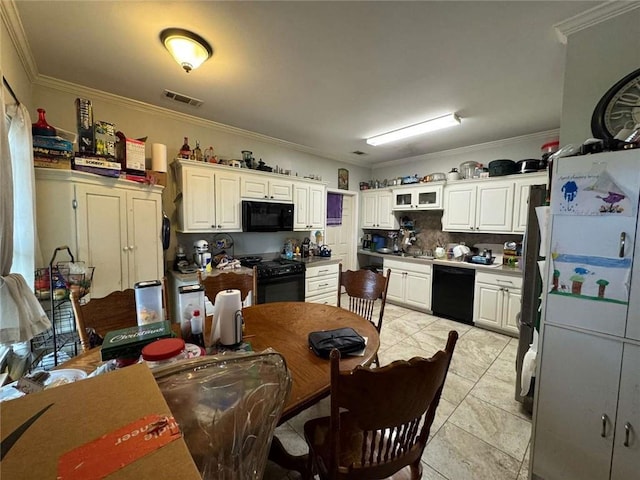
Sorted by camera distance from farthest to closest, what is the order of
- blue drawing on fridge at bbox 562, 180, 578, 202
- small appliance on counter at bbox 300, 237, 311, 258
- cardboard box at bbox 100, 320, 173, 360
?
small appliance on counter at bbox 300, 237, 311, 258 → blue drawing on fridge at bbox 562, 180, 578, 202 → cardboard box at bbox 100, 320, 173, 360

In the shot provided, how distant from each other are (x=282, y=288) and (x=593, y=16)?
3435 millimetres

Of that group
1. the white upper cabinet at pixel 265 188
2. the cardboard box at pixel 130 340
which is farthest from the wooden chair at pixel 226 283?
the white upper cabinet at pixel 265 188

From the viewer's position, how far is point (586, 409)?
4.27 feet

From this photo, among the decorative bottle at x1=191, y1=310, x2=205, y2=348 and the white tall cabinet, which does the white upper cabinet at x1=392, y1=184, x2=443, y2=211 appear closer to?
the white tall cabinet

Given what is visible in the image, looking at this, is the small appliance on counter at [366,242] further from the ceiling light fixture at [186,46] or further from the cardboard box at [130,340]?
the cardboard box at [130,340]

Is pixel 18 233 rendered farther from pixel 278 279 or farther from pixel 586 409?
pixel 586 409

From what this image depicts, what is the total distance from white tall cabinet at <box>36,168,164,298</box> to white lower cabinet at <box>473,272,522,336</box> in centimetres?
392

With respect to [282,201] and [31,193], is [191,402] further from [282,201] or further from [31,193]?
[282,201]

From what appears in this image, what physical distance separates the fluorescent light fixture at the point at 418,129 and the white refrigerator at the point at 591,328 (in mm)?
1858

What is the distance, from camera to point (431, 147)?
4.15 meters

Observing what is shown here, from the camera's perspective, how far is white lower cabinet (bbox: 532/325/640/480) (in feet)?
3.95

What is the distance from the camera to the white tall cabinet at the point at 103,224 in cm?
195

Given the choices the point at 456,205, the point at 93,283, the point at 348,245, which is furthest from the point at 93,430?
the point at 348,245

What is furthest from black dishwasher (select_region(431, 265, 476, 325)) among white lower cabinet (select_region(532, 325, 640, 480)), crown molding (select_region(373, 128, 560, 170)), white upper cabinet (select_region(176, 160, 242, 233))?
white upper cabinet (select_region(176, 160, 242, 233))
